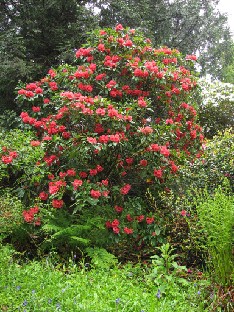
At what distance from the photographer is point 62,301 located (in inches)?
129

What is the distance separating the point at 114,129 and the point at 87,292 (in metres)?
2.34

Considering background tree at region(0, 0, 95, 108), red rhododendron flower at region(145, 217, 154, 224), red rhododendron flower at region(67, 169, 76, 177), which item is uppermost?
background tree at region(0, 0, 95, 108)

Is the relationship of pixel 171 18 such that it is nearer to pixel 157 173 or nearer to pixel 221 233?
pixel 157 173

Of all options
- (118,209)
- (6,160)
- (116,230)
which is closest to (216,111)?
(118,209)

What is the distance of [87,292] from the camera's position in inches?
141

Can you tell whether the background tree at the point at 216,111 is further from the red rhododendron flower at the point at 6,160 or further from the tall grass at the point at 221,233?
the tall grass at the point at 221,233

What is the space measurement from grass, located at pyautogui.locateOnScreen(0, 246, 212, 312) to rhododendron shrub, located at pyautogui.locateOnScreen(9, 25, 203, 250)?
3.58ft

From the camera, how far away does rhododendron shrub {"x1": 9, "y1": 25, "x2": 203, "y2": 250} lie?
17.3 ft

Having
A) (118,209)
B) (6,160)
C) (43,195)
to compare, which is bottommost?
(118,209)

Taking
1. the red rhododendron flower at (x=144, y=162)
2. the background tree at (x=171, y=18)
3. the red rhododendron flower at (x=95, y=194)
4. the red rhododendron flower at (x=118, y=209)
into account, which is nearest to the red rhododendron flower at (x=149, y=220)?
the red rhododendron flower at (x=118, y=209)

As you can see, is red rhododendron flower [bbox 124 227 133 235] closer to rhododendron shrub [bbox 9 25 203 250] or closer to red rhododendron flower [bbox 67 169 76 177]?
rhododendron shrub [bbox 9 25 203 250]

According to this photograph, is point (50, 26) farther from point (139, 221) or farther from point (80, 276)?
point (80, 276)

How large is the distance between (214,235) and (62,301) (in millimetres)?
1497

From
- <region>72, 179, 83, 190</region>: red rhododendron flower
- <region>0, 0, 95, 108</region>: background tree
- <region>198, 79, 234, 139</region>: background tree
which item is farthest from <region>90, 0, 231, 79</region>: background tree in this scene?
<region>72, 179, 83, 190</region>: red rhododendron flower
